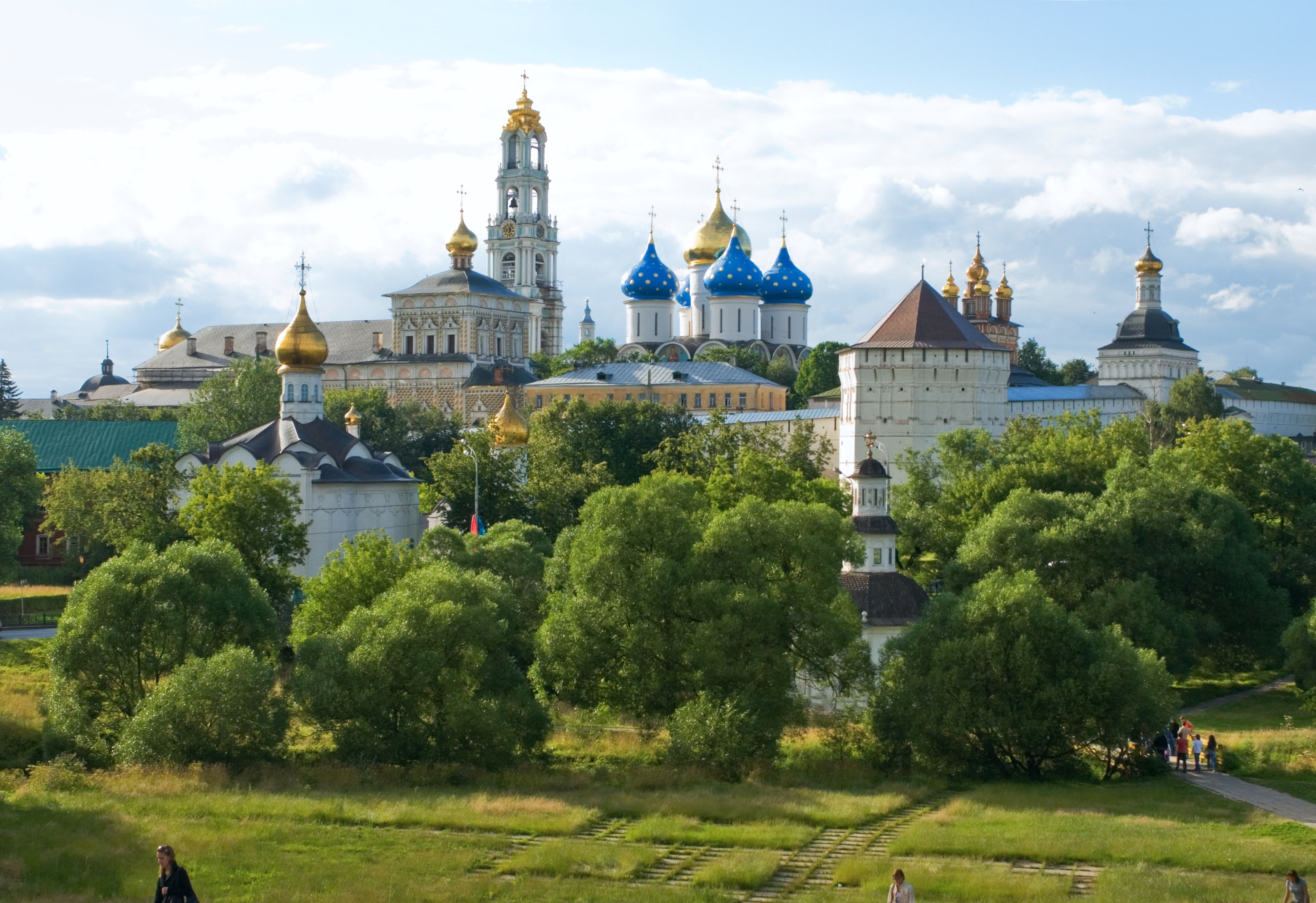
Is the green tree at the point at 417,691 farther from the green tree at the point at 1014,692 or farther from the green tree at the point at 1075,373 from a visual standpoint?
the green tree at the point at 1075,373

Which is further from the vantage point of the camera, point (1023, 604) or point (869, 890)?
point (1023, 604)

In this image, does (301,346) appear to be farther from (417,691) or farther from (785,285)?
(785,285)

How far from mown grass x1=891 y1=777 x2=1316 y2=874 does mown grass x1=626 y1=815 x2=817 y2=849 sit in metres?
1.29

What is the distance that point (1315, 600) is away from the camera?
3197cm

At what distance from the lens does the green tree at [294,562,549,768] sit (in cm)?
2555

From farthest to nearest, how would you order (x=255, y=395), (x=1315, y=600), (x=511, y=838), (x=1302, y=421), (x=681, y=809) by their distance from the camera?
(x=1302, y=421)
(x=255, y=395)
(x=1315, y=600)
(x=681, y=809)
(x=511, y=838)

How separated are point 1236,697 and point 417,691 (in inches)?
626

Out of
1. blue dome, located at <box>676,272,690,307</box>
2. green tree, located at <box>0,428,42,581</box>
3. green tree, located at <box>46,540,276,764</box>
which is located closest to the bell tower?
blue dome, located at <box>676,272,690,307</box>

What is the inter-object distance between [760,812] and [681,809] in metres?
1.03

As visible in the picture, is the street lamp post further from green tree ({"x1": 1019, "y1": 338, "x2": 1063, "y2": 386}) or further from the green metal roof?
green tree ({"x1": 1019, "y1": 338, "x2": 1063, "y2": 386})

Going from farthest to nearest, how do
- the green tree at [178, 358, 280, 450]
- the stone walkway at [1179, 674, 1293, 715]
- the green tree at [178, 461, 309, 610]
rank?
the green tree at [178, 358, 280, 450]
the green tree at [178, 461, 309, 610]
the stone walkway at [1179, 674, 1293, 715]

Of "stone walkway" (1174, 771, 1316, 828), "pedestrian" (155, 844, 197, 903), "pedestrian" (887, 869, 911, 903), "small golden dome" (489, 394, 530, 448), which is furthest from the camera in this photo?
"small golden dome" (489, 394, 530, 448)

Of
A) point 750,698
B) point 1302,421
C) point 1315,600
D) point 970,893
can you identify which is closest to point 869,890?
point 970,893

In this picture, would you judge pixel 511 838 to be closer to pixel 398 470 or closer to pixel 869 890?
pixel 869 890
